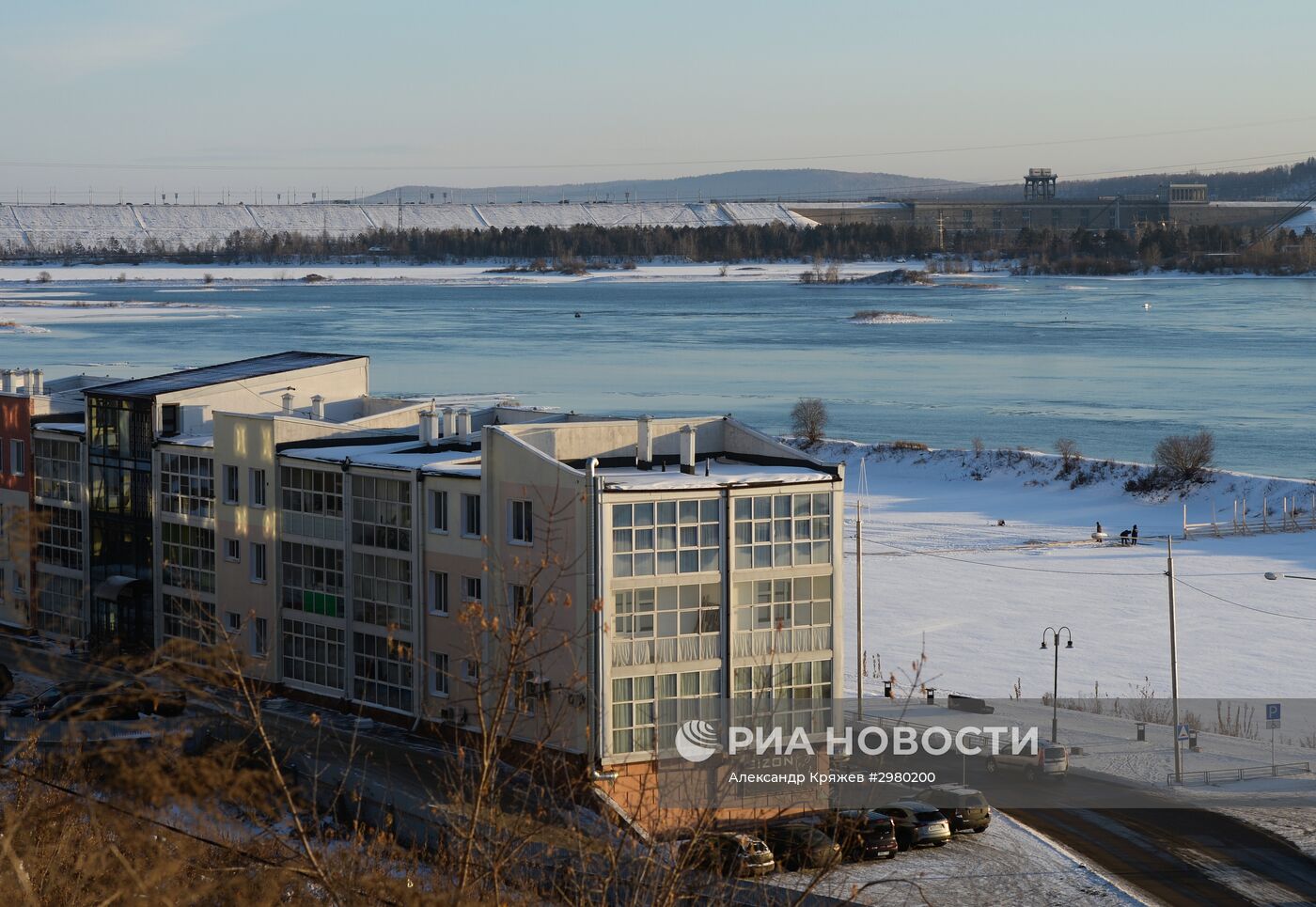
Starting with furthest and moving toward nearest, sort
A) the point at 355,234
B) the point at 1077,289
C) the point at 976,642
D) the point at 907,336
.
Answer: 1. the point at 355,234
2. the point at 1077,289
3. the point at 907,336
4. the point at 976,642

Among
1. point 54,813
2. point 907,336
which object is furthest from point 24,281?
point 54,813

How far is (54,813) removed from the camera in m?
8.32

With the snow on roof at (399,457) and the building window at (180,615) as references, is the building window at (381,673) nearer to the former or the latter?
the snow on roof at (399,457)

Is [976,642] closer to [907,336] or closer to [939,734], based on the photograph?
[939,734]

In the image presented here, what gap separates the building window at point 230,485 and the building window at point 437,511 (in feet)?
8.11

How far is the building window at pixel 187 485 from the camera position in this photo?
1569cm

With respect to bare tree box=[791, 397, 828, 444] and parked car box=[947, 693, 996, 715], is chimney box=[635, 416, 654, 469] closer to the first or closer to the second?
parked car box=[947, 693, 996, 715]

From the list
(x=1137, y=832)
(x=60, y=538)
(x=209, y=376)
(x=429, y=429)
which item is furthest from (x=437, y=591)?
(x=1137, y=832)

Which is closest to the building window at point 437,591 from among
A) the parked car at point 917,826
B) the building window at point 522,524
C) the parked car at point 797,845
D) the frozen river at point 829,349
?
the building window at point 522,524

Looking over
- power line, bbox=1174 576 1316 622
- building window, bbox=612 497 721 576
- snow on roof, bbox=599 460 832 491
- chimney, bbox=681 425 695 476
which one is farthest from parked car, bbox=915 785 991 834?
power line, bbox=1174 576 1316 622

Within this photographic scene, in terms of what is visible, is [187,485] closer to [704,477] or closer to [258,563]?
[258,563]

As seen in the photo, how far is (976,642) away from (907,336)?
40922mm

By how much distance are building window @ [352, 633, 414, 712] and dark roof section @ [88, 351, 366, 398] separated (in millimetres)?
3517

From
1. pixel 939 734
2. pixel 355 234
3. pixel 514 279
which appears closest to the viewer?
pixel 939 734
